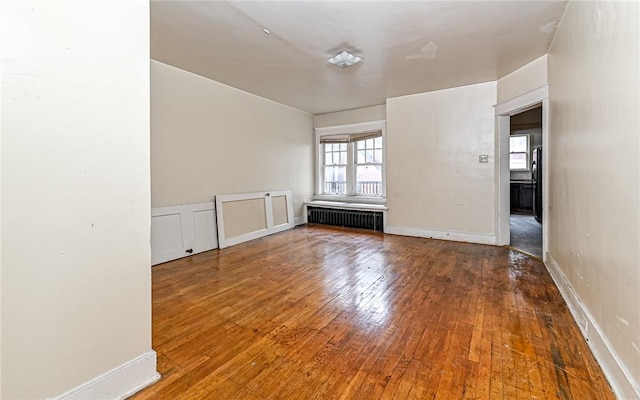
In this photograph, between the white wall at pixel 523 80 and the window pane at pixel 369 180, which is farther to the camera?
the window pane at pixel 369 180

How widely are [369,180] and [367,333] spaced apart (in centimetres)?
485

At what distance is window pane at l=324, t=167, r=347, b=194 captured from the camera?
702 cm

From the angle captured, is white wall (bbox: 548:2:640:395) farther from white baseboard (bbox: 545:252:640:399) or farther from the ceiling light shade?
the ceiling light shade

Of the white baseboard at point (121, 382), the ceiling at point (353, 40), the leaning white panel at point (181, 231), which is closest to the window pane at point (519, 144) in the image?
the ceiling at point (353, 40)

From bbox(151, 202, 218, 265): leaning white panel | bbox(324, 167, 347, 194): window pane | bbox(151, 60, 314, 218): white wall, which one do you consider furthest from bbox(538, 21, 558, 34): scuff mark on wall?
bbox(151, 202, 218, 265): leaning white panel

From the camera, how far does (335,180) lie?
714cm

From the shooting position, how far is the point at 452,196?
5160 mm

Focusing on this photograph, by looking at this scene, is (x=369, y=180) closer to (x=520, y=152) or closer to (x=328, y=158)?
(x=328, y=158)

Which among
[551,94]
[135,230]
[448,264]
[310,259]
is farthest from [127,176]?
[551,94]

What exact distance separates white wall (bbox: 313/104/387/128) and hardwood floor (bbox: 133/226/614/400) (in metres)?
3.62

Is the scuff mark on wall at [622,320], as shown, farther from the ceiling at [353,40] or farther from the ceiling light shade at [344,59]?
the ceiling light shade at [344,59]

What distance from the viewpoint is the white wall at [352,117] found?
20.5 feet

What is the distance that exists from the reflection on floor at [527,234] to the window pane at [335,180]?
3.55 m

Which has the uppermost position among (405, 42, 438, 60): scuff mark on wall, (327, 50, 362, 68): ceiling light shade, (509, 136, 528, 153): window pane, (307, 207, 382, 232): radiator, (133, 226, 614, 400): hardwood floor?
(405, 42, 438, 60): scuff mark on wall
